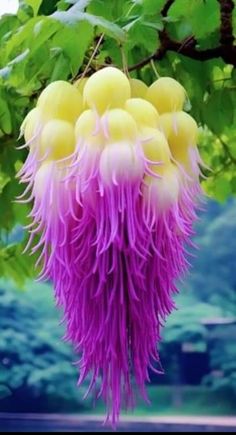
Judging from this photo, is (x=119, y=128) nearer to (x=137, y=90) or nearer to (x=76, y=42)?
(x=137, y=90)

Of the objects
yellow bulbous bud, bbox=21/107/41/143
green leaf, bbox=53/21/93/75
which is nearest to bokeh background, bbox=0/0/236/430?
green leaf, bbox=53/21/93/75

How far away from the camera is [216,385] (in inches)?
94.3

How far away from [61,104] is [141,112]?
6cm

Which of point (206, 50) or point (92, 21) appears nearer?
point (92, 21)

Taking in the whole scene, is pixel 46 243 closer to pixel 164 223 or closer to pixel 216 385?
pixel 164 223

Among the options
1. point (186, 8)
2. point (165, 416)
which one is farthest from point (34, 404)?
point (186, 8)

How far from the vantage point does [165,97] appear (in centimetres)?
61

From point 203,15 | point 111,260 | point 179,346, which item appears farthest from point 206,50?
point 179,346

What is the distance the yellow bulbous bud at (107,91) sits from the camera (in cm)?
57

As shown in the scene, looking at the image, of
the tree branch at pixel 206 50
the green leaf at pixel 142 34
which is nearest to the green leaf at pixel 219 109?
the tree branch at pixel 206 50

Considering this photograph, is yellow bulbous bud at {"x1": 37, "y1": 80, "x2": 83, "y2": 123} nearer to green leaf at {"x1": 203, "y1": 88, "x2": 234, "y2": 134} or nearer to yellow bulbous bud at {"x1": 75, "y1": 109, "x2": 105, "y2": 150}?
yellow bulbous bud at {"x1": 75, "y1": 109, "x2": 105, "y2": 150}

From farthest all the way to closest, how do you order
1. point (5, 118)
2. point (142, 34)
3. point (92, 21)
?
point (5, 118), point (142, 34), point (92, 21)

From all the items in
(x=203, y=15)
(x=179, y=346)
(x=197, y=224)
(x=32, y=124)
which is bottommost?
(x=179, y=346)

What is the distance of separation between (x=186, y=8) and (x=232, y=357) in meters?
1.71
